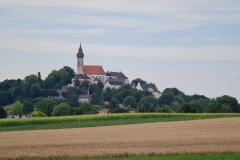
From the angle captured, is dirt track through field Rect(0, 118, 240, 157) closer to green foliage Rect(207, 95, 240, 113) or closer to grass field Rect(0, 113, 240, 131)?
grass field Rect(0, 113, 240, 131)

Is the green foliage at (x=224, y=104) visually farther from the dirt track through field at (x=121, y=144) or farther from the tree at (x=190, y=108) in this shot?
the dirt track through field at (x=121, y=144)

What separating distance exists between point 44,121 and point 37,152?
3256 centimetres

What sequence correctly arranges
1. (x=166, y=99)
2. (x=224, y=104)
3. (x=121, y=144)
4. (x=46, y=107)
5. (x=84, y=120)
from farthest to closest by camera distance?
(x=166, y=99) → (x=46, y=107) → (x=224, y=104) → (x=84, y=120) → (x=121, y=144)

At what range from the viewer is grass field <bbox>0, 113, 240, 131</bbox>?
208ft

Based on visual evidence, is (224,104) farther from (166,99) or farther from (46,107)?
(166,99)

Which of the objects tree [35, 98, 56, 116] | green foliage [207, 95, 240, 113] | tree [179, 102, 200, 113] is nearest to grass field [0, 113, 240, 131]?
tree [179, 102, 200, 113]

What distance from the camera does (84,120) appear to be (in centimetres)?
7150

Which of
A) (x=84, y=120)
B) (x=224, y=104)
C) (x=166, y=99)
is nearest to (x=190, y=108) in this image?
(x=224, y=104)

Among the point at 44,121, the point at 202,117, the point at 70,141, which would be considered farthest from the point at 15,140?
the point at 202,117

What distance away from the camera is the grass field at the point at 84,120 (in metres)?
63.5

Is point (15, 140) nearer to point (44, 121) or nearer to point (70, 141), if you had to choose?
point (70, 141)

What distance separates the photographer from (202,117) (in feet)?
259

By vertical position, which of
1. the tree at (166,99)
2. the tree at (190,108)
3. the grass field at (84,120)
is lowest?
the grass field at (84,120)

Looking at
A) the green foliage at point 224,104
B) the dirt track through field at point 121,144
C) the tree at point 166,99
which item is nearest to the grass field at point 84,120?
the dirt track through field at point 121,144
